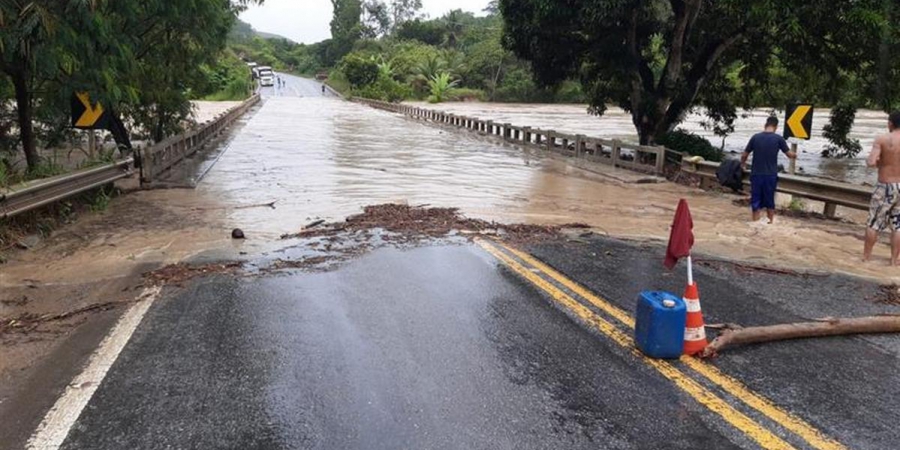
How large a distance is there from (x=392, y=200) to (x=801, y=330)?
8465mm

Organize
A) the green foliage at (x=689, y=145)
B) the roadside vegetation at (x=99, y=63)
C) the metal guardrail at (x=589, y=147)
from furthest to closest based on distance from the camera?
the green foliage at (x=689, y=145), the metal guardrail at (x=589, y=147), the roadside vegetation at (x=99, y=63)

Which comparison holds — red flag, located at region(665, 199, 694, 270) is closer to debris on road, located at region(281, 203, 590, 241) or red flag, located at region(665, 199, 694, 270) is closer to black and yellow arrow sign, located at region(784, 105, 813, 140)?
debris on road, located at region(281, 203, 590, 241)

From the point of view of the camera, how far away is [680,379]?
15.2 feet

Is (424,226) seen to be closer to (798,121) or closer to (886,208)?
(886,208)

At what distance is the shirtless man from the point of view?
8.16 m

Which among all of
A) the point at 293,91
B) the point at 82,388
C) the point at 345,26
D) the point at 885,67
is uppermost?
the point at 345,26

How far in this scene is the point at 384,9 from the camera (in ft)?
474

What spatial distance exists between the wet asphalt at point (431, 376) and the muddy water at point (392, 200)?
2132mm

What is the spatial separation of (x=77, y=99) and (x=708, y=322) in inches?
428

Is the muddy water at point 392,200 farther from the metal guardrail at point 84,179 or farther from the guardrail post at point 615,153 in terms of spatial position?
the guardrail post at point 615,153

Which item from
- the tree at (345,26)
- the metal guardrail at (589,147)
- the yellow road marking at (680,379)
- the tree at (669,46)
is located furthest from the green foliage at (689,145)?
the tree at (345,26)

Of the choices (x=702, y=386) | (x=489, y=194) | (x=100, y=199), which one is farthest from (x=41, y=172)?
(x=702, y=386)

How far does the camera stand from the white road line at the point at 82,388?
3896mm

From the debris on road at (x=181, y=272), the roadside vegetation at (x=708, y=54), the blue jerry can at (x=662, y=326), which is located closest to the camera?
the blue jerry can at (x=662, y=326)
